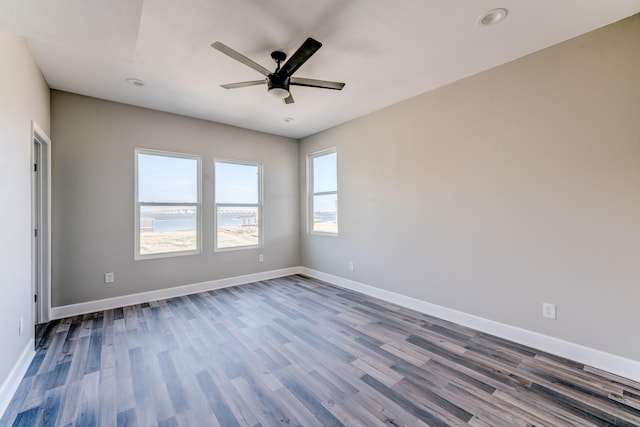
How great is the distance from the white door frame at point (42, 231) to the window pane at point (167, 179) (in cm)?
96

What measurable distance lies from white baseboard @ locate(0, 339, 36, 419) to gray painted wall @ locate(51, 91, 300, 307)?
1.20 m

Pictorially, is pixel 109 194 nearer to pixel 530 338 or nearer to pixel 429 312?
pixel 429 312

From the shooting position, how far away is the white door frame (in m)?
3.05

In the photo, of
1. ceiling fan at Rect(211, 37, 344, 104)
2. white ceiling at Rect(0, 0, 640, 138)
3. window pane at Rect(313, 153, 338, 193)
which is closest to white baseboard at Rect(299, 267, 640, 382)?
window pane at Rect(313, 153, 338, 193)

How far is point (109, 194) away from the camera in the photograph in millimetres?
3676

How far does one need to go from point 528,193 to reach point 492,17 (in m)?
1.60

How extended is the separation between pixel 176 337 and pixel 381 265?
274cm

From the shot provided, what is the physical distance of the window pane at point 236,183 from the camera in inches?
184

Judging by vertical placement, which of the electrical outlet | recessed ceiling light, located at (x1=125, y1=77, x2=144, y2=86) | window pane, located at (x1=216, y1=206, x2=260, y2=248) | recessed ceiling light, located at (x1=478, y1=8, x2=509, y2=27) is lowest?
the electrical outlet

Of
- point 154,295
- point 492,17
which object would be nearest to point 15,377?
point 154,295

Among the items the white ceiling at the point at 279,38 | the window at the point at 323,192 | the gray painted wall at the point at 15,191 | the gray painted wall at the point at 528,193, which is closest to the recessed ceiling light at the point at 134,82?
the white ceiling at the point at 279,38

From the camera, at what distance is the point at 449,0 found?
1948mm

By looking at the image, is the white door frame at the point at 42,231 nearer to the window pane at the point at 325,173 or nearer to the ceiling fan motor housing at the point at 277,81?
the ceiling fan motor housing at the point at 277,81

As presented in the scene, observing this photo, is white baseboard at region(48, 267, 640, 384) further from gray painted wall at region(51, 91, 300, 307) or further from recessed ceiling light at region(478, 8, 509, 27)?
recessed ceiling light at region(478, 8, 509, 27)
